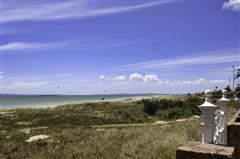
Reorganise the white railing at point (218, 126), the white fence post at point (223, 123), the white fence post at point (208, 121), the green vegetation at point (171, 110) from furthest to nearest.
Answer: the green vegetation at point (171, 110) < the white fence post at point (223, 123) < the white railing at point (218, 126) < the white fence post at point (208, 121)

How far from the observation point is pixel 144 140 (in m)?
9.99

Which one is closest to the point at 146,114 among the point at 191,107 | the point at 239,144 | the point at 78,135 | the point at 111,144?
the point at 191,107

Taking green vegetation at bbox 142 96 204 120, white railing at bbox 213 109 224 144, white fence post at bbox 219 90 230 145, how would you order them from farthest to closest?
green vegetation at bbox 142 96 204 120 < white fence post at bbox 219 90 230 145 < white railing at bbox 213 109 224 144

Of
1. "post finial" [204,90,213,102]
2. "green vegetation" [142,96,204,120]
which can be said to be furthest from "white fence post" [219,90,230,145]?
"green vegetation" [142,96,204,120]

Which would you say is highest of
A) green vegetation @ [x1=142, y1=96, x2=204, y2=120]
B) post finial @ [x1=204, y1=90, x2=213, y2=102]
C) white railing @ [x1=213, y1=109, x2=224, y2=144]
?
post finial @ [x1=204, y1=90, x2=213, y2=102]

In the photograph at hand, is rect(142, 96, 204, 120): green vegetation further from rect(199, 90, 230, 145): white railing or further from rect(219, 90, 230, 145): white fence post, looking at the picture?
rect(199, 90, 230, 145): white railing

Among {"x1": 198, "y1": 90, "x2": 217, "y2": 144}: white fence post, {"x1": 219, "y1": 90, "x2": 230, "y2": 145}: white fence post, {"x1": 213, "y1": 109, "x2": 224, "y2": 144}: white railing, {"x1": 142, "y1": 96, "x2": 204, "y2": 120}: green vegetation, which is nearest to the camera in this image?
{"x1": 198, "y1": 90, "x2": 217, "y2": 144}: white fence post

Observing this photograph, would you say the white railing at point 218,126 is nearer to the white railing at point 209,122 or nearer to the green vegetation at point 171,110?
the white railing at point 209,122

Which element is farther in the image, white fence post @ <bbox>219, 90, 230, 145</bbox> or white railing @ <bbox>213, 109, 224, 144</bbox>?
white fence post @ <bbox>219, 90, 230, 145</bbox>

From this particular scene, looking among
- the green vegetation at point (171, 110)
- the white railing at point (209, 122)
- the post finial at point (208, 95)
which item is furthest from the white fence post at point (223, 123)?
the green vegetation at point (171, 110)

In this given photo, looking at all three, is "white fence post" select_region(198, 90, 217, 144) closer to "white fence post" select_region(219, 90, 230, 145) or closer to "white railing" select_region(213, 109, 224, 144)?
"white railing" select_region(213, 109, 224, 144)

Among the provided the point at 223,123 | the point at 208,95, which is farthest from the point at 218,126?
the point at 208,95

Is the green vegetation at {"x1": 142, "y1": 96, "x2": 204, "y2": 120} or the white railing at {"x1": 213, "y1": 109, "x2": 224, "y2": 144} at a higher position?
the white railing at {"x1": 213, "y1": 109, "x2": 224, "y2": 144}

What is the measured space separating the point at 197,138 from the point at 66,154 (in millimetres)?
3378
